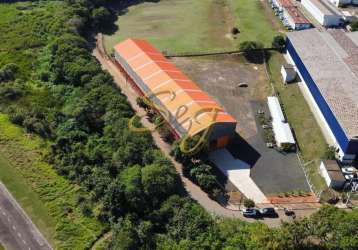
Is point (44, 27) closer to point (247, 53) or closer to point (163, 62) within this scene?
point (163, 62)

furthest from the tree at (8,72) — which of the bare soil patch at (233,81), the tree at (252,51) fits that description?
the tree at (252,51)

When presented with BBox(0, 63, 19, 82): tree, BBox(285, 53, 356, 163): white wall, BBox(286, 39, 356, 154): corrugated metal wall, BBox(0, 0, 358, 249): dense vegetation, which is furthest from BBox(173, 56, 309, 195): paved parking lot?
BBox(0, 63, 19, 82): tree

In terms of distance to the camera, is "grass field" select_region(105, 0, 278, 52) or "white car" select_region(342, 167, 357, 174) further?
"grass field" select_region(105, 0, 278, 52)

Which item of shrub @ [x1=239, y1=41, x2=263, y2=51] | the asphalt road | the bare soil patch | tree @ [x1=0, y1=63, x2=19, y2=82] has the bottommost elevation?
the bare soil patch

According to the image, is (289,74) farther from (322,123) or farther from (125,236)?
(125,236)

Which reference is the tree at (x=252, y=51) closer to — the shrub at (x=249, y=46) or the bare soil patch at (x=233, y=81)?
the shrub at (x=249, y=46)

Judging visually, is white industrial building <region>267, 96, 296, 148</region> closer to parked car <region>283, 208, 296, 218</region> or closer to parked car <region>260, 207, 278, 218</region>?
parked car <region>283, 208, 296, 218</region>

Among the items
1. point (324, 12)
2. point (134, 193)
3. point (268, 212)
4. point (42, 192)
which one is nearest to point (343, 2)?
point (324, 12)
